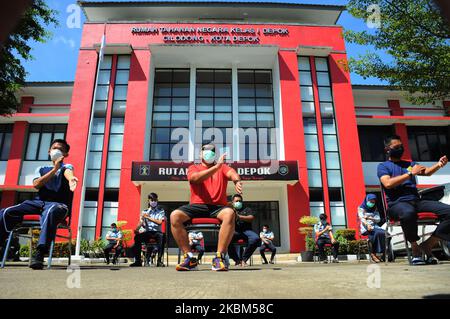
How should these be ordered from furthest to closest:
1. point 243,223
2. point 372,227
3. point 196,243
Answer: point 196,243
point 243,223
point 372,227


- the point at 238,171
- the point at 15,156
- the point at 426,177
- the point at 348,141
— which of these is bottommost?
the point at 238,171

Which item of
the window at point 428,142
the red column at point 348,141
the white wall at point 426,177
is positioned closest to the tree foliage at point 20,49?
the red column at point 348,141

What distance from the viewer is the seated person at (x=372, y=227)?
6.93 meters

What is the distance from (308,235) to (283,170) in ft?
9.75

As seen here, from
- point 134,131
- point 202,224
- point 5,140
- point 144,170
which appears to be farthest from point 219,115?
point 202,224

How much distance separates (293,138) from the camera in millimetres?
15492

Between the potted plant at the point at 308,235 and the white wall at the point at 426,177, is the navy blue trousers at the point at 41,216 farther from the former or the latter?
the white wall at the point at 426,177

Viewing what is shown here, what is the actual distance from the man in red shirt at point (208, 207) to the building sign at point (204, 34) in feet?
46.7

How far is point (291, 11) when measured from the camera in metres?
18.2

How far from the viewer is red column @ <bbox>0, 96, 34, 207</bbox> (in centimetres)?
1655

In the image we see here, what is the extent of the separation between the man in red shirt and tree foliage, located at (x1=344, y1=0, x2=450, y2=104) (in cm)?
718

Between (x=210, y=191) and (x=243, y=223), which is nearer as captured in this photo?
(x=210, y=191)

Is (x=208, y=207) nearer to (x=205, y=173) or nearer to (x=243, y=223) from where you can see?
(x=205, y=173)
